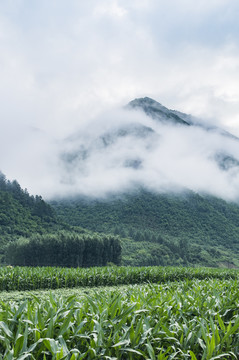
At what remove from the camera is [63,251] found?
4088cm

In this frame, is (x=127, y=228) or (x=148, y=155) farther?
(x=148, y=155)

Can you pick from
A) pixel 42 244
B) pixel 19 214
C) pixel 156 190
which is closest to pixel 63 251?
pixel 42 244

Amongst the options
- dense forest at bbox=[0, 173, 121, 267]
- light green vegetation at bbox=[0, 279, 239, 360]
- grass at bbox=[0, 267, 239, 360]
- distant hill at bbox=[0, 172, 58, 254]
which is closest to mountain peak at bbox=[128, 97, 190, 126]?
distant hill at bbox=[0, 172, 58, 254]

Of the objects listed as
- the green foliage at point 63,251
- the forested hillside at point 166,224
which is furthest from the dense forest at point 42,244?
the forested hillside at point 166,224

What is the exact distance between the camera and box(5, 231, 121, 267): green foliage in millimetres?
38625

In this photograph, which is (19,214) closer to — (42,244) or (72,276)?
(42,244)

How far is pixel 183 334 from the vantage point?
2.99 metres

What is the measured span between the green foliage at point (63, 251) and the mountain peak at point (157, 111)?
128258 millimetres

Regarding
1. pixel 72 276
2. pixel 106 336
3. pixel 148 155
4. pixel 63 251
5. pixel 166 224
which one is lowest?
pixel 106 336

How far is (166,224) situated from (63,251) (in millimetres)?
54319

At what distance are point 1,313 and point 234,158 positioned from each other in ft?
502

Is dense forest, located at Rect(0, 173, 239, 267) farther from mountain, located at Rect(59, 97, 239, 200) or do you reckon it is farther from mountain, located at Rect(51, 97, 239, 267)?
mountain, located at Rect(59, 97, 239, 200)

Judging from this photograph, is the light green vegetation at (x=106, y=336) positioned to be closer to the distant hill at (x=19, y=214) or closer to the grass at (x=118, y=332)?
the grass at (x=118, y=332)

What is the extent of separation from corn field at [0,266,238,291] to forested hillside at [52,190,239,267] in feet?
152
